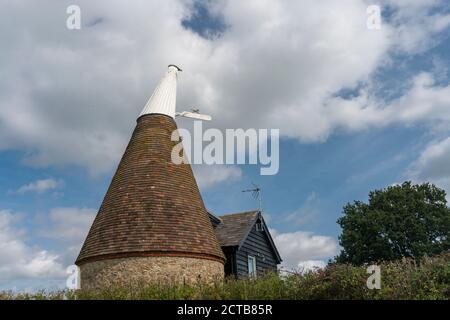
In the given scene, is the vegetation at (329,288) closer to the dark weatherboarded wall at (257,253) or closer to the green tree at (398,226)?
the dark weatherboarded wall at (257,253)

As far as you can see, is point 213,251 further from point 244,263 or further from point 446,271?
point 446,271

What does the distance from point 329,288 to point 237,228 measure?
11501mm

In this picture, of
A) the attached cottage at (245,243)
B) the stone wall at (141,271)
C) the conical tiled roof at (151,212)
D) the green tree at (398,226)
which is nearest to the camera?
the stone wall at (141,271)

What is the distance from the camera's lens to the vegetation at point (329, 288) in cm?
722

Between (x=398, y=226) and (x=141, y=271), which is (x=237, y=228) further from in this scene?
(x=398, y=226)

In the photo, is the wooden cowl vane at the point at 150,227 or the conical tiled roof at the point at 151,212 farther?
the conical tiled roof at the point at 151,212

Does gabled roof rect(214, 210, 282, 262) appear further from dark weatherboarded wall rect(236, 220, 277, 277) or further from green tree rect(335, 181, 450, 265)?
green tree rect(335, 181, 450, 265)

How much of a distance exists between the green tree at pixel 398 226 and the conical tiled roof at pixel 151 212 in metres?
22.3

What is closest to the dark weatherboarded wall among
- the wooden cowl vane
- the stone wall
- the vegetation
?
the wooden cowl vane

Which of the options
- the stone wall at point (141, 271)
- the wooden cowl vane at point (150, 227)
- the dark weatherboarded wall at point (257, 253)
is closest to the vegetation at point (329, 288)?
the wooden cowl vane at point (150, 227)

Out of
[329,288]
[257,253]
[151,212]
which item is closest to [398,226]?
[257,253]

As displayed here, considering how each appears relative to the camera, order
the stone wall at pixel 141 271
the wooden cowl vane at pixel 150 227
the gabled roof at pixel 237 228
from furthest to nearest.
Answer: the gabled roof at pixel 237 228 < the wooden cowl vane at pixel 150 227 < the stone wall at pixel 141 271
